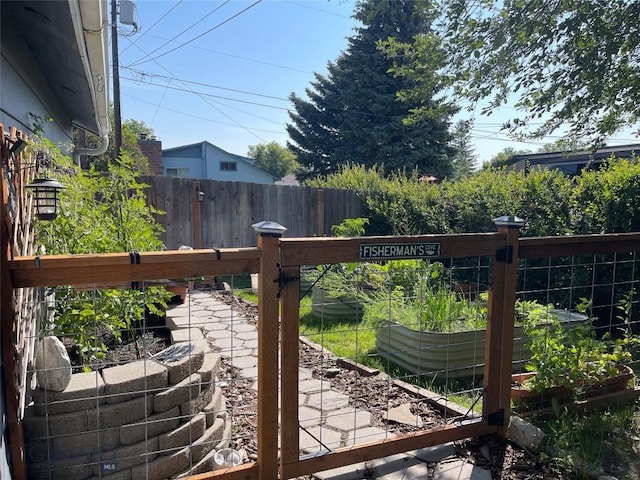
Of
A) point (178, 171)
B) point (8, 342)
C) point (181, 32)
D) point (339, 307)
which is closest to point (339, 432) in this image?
point (8, 342)

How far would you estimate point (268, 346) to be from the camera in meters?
1.96

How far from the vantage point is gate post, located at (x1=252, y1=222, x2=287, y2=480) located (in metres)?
1.92

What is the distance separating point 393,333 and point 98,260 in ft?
8.82

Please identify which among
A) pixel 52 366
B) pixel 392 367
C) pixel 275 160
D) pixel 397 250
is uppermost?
pixel 275 160

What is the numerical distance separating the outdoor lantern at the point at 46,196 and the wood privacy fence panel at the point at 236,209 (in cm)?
482

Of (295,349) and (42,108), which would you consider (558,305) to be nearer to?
(295,349)

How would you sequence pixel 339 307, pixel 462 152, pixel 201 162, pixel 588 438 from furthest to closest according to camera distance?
pixel 201 162, pixel 462 152, pixel 339 307, pixel 588 438

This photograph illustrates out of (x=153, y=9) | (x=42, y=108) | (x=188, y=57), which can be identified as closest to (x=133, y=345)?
(x=42, y=108)

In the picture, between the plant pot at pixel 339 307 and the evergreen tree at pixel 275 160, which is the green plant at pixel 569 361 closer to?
the plant pot at pixel 339 307

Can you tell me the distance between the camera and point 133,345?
10.5 ft

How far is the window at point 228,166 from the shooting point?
3102cm

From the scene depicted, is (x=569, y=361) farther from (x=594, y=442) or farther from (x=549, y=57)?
(x=549, y=57)

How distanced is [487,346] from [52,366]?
2.18m

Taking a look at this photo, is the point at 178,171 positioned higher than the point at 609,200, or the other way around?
the point at 178,171
